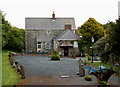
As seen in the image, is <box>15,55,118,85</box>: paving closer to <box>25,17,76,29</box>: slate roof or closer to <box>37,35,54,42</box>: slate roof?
<box>37,35,54,42</box>: slate roof

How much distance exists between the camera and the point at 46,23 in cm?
4484

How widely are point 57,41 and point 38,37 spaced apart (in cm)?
889

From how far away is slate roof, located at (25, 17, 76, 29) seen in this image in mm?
43781

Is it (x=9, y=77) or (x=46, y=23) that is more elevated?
(x=46, y=23)

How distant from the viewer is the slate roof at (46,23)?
43781mm

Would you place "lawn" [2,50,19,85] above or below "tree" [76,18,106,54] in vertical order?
below

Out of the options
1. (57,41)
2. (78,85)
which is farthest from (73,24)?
(78,85)

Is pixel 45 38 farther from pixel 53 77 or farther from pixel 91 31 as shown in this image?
pixel 53 77

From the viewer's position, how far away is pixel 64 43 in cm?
3528

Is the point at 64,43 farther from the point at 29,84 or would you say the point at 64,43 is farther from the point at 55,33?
the point at 29,84

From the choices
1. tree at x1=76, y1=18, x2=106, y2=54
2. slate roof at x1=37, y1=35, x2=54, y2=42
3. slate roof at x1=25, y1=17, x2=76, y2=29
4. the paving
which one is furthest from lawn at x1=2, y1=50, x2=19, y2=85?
slate roof at x1=25, y1=17, x2=76, y2=29

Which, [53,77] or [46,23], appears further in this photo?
[46,23]

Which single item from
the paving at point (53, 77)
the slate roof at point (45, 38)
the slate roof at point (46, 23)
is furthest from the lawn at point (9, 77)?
the slate roof at point (46, 23)

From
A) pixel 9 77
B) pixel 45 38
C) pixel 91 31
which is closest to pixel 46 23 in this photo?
pixel 45 38
